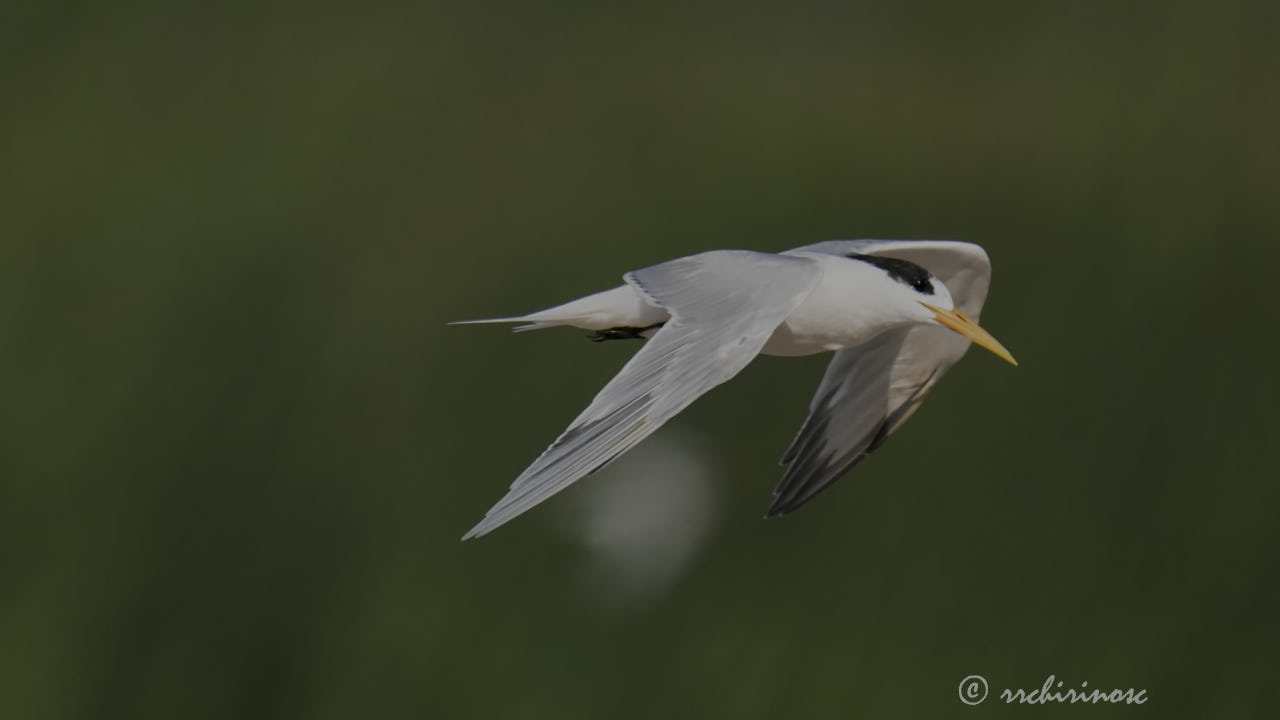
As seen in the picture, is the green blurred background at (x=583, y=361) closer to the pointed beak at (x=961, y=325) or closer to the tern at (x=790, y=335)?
the tern at (x=790, y=335)

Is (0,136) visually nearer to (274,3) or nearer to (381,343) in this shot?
(274,3)

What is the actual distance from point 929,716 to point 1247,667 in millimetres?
2040

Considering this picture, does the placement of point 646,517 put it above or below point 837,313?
below

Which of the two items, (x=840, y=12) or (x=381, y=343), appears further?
(x=840, y=12)

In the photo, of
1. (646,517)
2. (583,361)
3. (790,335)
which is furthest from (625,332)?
(583,361)

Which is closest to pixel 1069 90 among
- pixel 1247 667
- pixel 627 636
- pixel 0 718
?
pixel 1247 667

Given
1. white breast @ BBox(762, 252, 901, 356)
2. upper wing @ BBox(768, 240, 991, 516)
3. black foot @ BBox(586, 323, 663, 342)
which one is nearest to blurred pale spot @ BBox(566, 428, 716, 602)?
upper wing @ BBox(768, 240, 991, 516)

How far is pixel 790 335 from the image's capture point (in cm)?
341

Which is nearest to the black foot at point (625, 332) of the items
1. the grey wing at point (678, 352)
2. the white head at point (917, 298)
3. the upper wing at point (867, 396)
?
the grey wing at point (678, 352)

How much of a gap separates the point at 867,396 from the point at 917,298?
2.53 feet

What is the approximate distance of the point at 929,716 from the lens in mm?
8820

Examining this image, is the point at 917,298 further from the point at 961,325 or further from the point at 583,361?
the point at 583,361

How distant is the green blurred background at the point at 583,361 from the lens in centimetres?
902

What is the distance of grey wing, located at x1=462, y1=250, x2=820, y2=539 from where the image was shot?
273 cm
